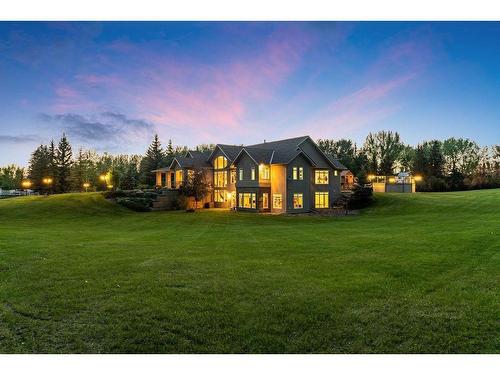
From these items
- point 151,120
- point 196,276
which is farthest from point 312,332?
point 151,120

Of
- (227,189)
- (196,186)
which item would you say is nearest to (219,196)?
(227,189)

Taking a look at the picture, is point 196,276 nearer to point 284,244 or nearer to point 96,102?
point 284,244

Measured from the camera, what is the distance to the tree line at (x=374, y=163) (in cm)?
4925

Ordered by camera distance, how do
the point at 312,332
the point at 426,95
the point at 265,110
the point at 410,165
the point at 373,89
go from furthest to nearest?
A: the point at 410,165, the point at 265,110, the point at 373,89, the point at 426,95, the point at 312,332

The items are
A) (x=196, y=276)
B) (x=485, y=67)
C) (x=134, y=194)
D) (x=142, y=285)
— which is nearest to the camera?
(x=142, y=285)

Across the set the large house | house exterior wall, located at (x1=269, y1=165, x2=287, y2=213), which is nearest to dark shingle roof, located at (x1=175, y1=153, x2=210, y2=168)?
the large house

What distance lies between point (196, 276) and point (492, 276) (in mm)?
6916

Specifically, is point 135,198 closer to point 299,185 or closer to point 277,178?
point 277,178

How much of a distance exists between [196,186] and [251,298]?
26317 millimetres

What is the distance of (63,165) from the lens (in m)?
49.2

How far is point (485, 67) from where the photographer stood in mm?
13805

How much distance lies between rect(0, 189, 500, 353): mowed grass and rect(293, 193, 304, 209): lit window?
17.9 m

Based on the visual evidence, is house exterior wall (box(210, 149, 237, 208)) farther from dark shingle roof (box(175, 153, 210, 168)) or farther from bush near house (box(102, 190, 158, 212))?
bush near house (box(102, 190, 158, 212))

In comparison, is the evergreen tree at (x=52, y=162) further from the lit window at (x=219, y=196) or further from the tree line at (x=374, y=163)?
the lit window at (x=219, y=196)
